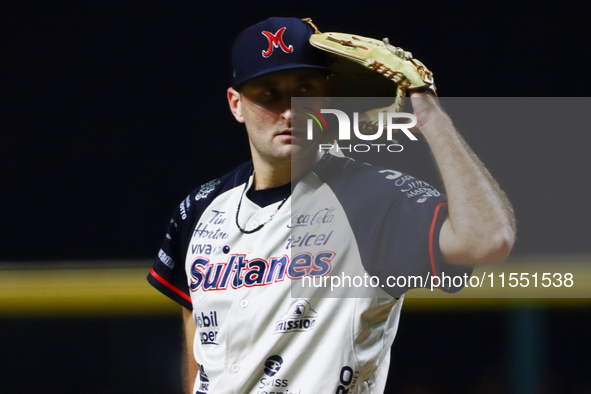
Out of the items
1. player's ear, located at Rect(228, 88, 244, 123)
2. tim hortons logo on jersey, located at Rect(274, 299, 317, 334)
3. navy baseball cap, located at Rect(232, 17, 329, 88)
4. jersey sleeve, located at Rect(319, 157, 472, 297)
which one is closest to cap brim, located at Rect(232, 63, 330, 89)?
navy baseball cap, located at Rect(232, 17, 329, 88)

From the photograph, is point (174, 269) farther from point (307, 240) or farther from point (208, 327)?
point (307, 240)

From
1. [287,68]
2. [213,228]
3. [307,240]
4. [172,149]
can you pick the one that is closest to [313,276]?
[307,240]

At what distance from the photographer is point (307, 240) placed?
4.02ft

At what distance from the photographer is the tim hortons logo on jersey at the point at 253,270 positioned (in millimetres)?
1188

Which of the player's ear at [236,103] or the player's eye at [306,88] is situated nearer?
the player's eye at [306,88]

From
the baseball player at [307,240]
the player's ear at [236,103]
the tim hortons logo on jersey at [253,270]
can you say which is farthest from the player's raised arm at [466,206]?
the player's ear at [236,103]

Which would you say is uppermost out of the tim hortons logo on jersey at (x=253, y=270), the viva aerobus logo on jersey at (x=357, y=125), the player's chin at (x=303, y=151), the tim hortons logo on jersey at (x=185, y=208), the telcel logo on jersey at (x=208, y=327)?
the viva aerobus logo on jersey at (x=357, y=125)

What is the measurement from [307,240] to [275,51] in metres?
0.40

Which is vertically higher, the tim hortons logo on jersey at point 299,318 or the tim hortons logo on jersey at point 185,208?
the tim hortons logo on jersey at point 185,208

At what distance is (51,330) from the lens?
2.70 meters

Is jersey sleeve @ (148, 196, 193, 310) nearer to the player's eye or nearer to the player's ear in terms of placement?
the player's ear

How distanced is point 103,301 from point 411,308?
1383 millimetres

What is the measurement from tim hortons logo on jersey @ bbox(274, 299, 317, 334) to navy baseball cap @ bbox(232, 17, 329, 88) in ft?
1.57

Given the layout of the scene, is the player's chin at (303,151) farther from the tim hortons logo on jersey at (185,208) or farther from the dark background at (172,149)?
the dark background at (172,149)
